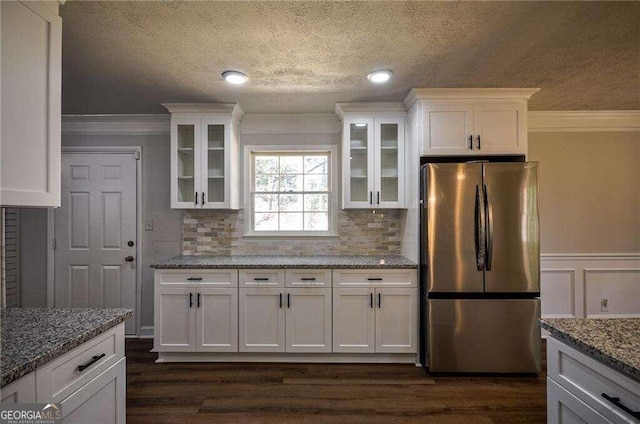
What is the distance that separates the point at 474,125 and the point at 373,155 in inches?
34.7

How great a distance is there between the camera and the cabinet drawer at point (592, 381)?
98cm

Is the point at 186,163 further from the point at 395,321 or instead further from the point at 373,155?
the point at 395,321

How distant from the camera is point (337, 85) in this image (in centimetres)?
258

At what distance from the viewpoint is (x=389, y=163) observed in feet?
10.1

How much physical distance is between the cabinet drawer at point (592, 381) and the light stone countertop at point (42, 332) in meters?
1.83

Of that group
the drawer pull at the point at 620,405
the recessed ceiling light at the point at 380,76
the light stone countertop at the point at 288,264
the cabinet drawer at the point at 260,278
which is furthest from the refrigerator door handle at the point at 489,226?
the cabinet drawer at the point at 260,278

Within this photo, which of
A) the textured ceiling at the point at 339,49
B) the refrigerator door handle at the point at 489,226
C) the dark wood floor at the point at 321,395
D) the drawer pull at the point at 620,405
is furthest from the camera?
the refrigerator door handle at the point at 489,226

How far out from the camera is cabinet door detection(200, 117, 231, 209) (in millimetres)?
3066

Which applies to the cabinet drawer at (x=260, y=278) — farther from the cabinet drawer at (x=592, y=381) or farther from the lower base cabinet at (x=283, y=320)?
the cabinet drawer at (x=592, y=381)

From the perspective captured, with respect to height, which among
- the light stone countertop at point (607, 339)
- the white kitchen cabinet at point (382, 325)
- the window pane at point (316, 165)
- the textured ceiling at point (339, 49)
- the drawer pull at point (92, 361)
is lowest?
the white kitchen cabinet at point (382, 325)

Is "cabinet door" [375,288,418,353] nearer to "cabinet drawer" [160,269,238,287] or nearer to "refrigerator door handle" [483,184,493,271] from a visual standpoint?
"refrigerator door handle" [483,184,493,271]

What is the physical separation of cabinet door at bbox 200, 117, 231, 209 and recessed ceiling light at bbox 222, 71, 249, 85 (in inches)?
26.4

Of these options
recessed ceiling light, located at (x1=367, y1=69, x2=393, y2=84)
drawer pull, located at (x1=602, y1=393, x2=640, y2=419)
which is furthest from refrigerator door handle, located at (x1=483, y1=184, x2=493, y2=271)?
drawer pull, located at (x1=602, y1=393, x2=640, y2=419)

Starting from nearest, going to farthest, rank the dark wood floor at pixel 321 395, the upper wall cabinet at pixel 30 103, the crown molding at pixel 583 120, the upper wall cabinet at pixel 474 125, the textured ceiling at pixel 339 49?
1. the upper wall cabinet at pixel 30 103
2. the textured ceiling at pixel 339 49
3. the dark wood floor at pixel 321 395
4. the upper wall cabinet at pixel 474 125
5. the crown molding at pixel 583 120
